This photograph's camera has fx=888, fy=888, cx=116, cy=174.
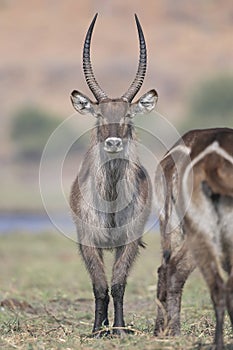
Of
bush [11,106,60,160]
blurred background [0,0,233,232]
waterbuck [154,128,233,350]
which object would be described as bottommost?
waterbuck [154,128,233,350]

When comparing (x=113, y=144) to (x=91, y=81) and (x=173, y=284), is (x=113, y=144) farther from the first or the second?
(x=173, y=284)

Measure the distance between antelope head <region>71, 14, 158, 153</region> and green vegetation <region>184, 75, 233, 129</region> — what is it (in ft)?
112

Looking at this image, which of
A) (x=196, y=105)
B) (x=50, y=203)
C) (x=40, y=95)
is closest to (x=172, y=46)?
(x=40, y=95)

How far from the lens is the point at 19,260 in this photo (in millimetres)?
15438

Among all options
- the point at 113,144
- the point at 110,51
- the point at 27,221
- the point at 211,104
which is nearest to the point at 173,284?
the point at 113,144

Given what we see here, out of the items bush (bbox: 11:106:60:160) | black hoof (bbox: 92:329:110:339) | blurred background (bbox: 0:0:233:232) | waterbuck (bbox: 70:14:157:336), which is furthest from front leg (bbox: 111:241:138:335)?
blurred background (bbox: 0:0:233:232)

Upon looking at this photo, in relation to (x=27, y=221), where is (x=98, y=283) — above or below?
below

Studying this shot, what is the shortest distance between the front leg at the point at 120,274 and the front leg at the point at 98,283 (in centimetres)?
10

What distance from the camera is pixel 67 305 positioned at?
9906mm

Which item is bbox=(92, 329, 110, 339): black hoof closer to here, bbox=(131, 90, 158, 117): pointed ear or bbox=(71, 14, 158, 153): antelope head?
bbox=(71, 14, 158, 153): antelope head

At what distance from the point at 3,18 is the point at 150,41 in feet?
34.7

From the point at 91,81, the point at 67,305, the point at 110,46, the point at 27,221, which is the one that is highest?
the point at 110,46

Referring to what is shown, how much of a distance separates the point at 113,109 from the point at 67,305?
2.97 m

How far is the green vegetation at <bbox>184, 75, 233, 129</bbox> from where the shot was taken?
43.6 m
